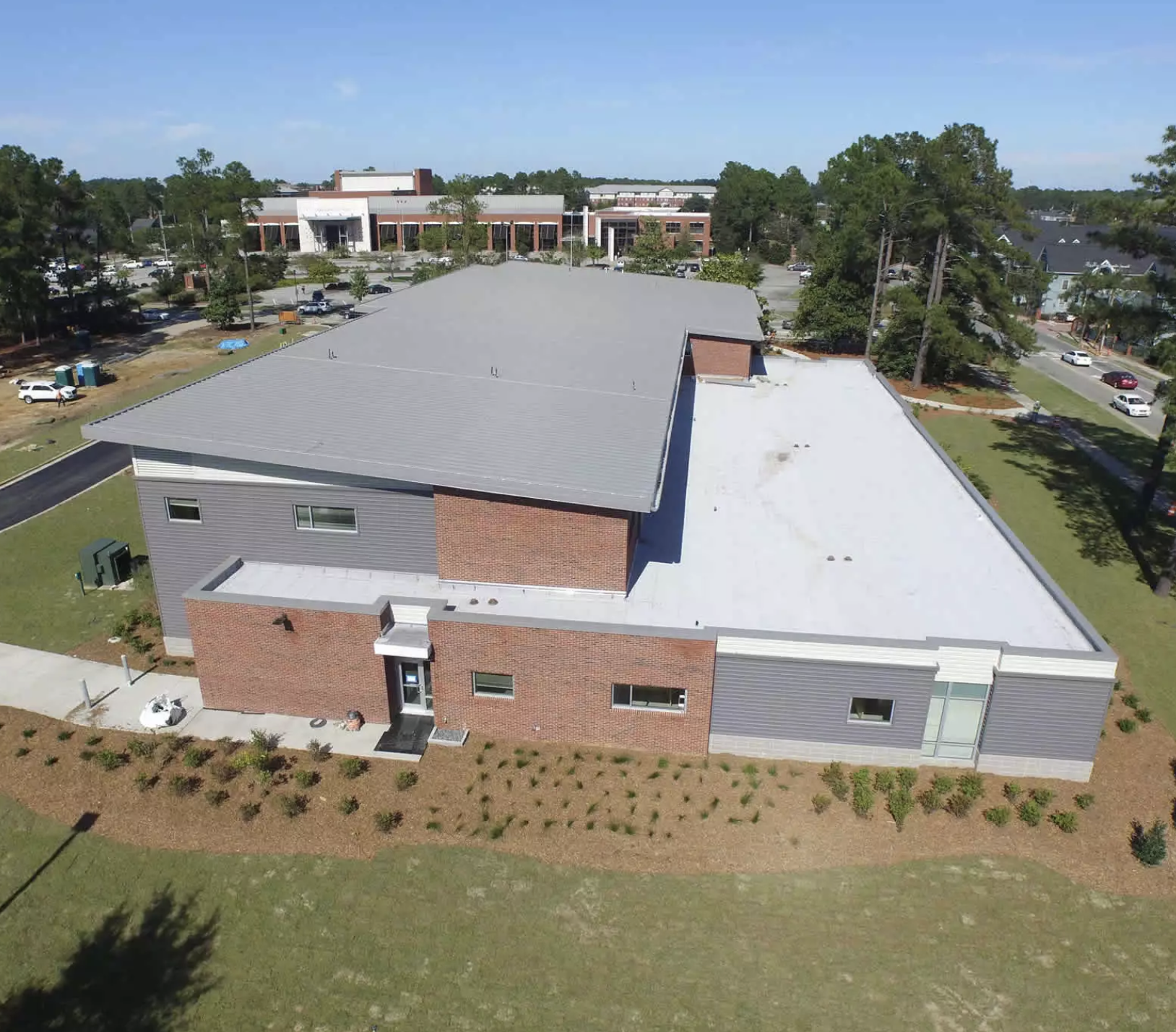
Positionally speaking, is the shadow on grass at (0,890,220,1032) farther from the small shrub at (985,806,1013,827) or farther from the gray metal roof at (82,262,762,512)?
the small shrub at (985,806,1013,827)

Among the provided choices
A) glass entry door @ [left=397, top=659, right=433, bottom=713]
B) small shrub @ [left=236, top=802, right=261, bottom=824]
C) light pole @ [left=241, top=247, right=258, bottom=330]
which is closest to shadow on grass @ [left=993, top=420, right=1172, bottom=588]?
glass entry door @ [left=397, top=659, right=433, bottom=713]

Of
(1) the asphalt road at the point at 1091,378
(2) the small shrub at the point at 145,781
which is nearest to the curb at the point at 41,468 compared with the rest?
(2) the small shrub at the point at 145,781

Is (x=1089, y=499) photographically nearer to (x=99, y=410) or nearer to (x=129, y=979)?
(x=129, y=979)

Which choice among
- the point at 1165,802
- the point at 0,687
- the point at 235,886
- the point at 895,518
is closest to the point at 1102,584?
the point at 895,518

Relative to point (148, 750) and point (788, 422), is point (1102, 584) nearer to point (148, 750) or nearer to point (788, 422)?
point (788, 422)

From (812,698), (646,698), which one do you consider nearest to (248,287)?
(646,698)

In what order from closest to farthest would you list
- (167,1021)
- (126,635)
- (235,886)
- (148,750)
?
1. (167,1021)
2. (235,886)
3. (148,750)
4. (126,635)

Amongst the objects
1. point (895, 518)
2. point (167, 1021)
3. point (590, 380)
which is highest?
point (590, 380)
